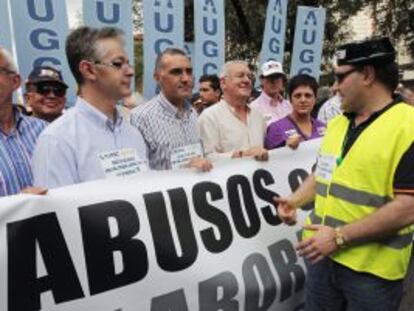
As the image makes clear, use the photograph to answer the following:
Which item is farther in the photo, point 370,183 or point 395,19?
point 395,19

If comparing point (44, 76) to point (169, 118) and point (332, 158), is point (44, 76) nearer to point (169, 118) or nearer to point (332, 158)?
point (169, 118)

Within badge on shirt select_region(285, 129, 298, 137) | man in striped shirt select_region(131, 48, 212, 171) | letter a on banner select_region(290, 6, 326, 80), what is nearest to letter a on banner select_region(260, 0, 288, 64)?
letter a on banner select_region(290, 6, 326, 80)

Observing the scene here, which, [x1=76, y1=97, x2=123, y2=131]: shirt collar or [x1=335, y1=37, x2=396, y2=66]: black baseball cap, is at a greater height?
[x1=335, y1=37, x2=396, y2=66]: black baseball cap

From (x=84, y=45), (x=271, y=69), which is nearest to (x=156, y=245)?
(x=84, y=45)

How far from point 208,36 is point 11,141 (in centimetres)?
508

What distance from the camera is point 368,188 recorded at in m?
2.48

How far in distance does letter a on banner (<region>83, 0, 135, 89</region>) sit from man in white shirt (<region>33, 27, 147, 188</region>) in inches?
120

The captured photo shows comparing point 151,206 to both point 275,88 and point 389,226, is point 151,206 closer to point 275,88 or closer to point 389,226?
point 389,226

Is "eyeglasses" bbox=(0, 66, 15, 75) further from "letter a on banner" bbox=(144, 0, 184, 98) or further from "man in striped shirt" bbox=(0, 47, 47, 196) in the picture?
"letter a on banner" bbox=(144, 0, 184, 98)

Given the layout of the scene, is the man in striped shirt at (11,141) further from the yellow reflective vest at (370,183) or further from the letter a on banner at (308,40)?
the letter a on banner at (308,40)


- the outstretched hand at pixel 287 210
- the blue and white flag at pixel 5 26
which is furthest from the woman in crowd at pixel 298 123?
the blue and white flag at pixel 5 26

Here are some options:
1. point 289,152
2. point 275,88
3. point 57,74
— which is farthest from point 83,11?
point 289,152

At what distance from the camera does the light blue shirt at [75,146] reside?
2623 millimetres

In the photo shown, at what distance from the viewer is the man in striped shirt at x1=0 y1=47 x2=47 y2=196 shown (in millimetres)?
2936
